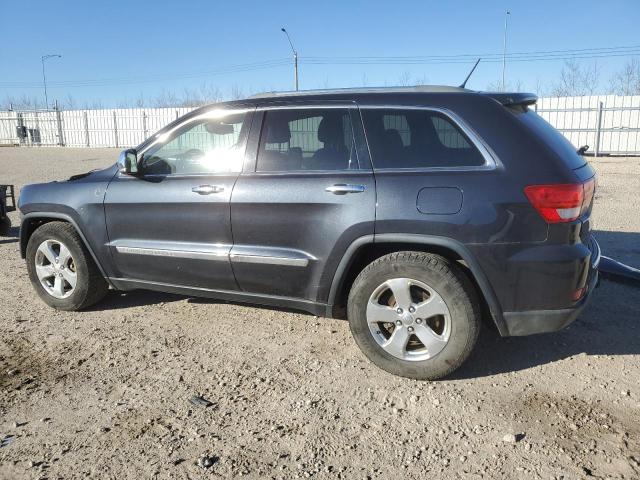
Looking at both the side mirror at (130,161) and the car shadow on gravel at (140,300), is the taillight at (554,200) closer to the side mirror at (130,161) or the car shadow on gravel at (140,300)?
the car shadow on gravel at (140,300)

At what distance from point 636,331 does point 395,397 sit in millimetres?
2190

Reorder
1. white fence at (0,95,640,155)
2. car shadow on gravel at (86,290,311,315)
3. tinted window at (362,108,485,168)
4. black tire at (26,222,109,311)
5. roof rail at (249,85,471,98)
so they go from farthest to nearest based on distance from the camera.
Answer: white fence at (0,95,640,155) → car shadow on gravel at (86,290,311,315) → black tire at (26,222,109,311) → roof rail at (249,85,471,98) → tinted window at (362,108,485,168)

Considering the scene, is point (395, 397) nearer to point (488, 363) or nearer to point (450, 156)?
point (488, 363)

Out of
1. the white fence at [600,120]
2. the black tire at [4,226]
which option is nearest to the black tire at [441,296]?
the black tire at [4,226]

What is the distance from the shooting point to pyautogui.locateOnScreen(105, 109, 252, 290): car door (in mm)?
4004

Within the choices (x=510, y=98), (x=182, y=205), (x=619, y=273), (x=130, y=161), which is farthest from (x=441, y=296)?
(x=619, y=273)

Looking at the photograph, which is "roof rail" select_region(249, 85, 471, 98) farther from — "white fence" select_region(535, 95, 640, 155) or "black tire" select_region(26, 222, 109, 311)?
"white fence" select_region(535, 95, 640, 155)

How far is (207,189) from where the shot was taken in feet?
13.1

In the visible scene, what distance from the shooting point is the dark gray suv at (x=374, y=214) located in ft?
10.5

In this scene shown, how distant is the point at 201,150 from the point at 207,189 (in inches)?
15.6

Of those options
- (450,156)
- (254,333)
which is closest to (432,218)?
(450,156)

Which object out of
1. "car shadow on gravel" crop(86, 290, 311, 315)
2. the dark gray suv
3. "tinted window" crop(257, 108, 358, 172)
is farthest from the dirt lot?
"tinted window" crop(257, 108, 358, 172)

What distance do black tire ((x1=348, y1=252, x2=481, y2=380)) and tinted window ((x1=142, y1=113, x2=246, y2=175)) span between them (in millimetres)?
1299

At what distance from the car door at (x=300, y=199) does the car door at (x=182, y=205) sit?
14 centimetres
